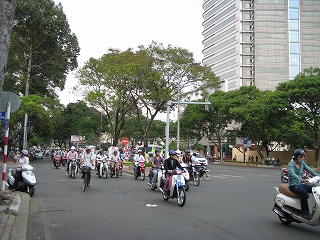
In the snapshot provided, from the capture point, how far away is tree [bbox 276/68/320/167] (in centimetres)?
3353

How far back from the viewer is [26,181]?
11.6 meters

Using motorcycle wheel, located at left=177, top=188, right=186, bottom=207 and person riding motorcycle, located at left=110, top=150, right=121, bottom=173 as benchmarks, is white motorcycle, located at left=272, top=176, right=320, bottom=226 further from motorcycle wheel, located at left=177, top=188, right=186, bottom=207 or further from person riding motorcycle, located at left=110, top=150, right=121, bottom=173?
person riding motorcycle, located at left=110, top=150, right=121, bottom=173

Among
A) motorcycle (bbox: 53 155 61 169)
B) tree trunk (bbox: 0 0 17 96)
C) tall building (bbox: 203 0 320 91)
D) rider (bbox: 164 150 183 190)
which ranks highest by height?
tall building (bbox: 203 0 320 91)

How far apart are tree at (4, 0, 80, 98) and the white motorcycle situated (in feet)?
103

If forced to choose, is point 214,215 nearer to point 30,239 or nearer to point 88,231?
point 88,231

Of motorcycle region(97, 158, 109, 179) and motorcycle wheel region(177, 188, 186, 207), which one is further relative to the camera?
motorcycle region(97, 158, 109, 179)

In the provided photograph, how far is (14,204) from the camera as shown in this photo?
29.3 feet

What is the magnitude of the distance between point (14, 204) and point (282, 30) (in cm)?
9656

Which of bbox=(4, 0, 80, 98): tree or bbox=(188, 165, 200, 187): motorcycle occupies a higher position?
bbox=(4, 0, 80, 98): tree


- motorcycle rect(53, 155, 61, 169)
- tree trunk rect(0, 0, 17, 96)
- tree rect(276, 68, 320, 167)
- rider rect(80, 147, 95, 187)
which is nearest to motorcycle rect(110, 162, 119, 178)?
rider rect(80, 147, 95, 187)

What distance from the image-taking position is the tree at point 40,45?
112ft

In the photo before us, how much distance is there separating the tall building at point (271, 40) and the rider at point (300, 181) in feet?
291

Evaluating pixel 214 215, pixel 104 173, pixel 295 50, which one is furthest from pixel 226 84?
pixel 214 215

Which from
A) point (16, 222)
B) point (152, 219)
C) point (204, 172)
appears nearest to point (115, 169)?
point (204, 172)
